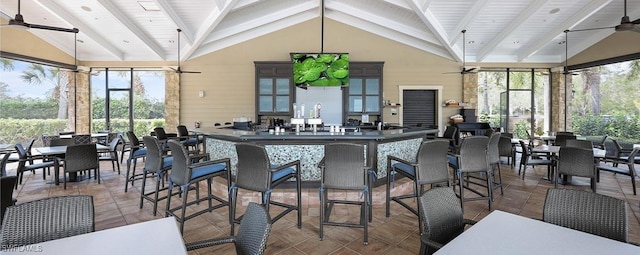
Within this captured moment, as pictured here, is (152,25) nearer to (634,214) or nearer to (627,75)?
(634,214)

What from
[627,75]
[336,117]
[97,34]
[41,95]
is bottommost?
[336,117]

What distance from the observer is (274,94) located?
7.38 metres

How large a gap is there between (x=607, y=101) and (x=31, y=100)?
1464 cm

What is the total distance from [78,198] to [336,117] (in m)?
6.14

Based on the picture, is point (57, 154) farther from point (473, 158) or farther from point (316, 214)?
point (473, 158)

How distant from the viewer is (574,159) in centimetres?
378

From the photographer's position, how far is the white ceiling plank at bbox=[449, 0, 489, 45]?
209 inches

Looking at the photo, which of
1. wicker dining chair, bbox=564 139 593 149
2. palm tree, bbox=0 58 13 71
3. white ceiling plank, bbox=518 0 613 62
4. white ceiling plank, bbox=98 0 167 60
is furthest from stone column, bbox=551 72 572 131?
palm tree, bbox=0 58 13 71

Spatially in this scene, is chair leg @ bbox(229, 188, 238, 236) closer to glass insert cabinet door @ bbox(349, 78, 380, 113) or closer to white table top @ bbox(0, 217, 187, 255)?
white table top @ bbox(0, 217, 187, 255)

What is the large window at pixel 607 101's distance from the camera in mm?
6473

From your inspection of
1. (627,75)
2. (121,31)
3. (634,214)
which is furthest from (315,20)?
(627,75)

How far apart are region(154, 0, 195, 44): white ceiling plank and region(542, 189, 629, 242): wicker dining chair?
241 inches

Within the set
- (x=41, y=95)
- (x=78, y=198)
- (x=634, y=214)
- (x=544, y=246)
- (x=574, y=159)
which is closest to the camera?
(x=544, y=246)

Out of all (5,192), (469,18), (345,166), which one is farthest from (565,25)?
(5,192)
